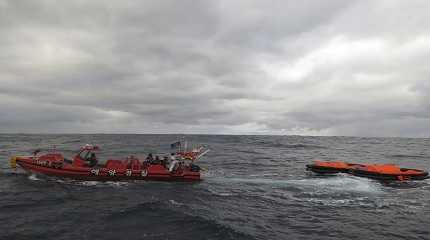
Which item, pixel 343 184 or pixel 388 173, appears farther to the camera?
pixel 388 173

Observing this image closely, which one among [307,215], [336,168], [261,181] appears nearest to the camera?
[307,215]

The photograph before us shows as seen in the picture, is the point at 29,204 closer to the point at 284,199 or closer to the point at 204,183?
the point at 204,183

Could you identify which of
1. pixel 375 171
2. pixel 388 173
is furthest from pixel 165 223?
pixel 388 173

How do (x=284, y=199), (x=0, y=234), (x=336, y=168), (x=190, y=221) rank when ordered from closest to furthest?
1. (x=0, y=234)
2. (x=190, y=221)
3. (x=284, y=199)
4. (x=336, y=168)

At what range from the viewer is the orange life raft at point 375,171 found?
3444cm

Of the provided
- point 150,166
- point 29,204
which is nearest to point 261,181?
point 150,166

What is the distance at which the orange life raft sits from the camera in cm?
3444

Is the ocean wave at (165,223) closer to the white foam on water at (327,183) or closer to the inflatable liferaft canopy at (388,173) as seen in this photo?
the white foam on water at (327,183)

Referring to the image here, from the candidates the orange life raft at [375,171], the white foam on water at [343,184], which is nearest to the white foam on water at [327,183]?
the white foam on water at [343,184]

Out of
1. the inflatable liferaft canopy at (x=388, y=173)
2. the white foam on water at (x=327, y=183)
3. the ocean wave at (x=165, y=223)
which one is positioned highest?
the inflatable liferaft canopy at (x=388, y=173)

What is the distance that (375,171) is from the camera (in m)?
35.0

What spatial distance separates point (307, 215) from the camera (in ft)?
66.4

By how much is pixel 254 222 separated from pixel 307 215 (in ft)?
12.3

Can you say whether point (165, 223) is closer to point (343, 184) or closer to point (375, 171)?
point (343, 184)
